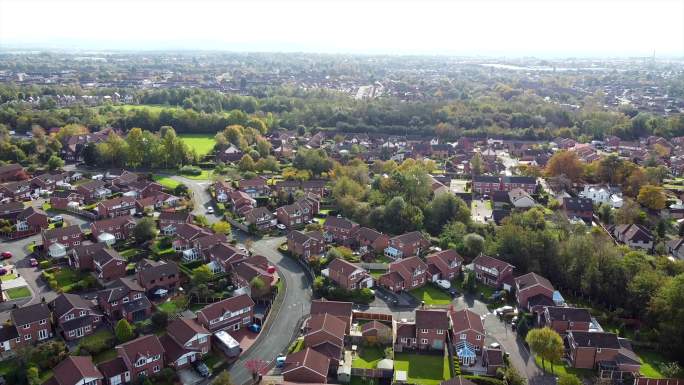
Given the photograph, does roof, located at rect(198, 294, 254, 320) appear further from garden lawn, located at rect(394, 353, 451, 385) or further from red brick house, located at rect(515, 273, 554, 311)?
red brick house, located at rect(515, 273, 554, 311)

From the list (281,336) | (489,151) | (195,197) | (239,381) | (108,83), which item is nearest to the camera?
(239,381)

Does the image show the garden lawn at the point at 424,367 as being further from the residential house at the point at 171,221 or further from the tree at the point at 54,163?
the tree at the point at 54,163

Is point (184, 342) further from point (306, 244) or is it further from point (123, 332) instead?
point (306, 244)

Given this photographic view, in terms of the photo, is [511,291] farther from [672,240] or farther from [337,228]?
[672,240]

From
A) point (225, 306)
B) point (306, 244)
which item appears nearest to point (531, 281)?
point (306, 244)

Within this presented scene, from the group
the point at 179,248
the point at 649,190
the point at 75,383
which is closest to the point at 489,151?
the point at 649,190
